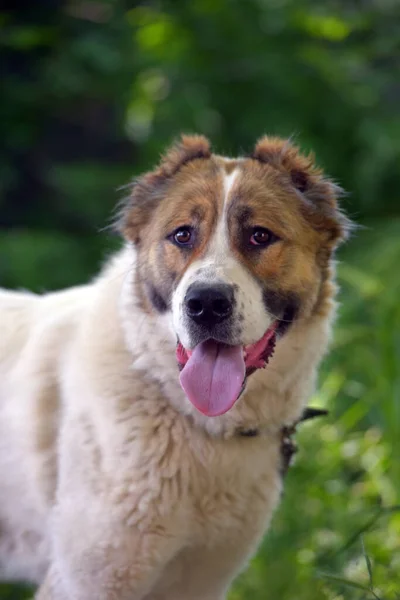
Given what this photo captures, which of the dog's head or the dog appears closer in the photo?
the dog's head

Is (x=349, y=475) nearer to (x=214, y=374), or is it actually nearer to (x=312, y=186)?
(x=312, y=186)

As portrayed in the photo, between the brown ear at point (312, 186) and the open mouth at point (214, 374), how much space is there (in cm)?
62

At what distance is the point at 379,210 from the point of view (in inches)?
310

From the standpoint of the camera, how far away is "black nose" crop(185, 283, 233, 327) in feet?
8.89

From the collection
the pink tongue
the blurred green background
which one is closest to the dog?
the pink tongue

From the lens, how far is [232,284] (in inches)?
108

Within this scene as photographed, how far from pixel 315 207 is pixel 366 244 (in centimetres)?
403

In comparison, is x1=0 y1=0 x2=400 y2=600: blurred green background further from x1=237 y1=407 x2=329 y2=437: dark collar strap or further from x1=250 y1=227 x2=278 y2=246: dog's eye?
x1=250 y1=227 x2=278 y2=246: dog's eye

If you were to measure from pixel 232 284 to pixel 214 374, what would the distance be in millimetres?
313

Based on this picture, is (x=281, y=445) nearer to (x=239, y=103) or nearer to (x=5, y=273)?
(x=5, y=273)

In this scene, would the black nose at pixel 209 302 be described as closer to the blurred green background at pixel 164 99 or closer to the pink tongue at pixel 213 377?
the pink tongue at pixel 213 377

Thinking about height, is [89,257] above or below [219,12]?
below

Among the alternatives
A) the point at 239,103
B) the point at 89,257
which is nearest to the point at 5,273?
the point at 89,257

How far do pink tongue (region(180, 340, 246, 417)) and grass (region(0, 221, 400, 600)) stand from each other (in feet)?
2.68
